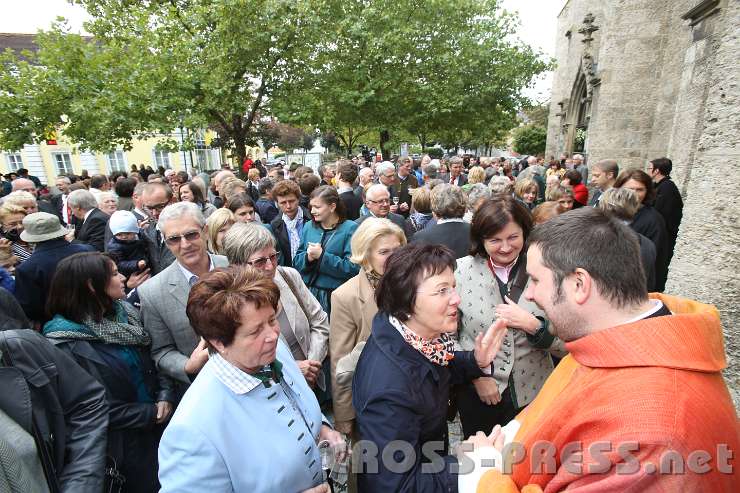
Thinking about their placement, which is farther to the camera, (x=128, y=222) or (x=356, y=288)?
(x=128, y=222)

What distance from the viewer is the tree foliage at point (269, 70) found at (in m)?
10.4

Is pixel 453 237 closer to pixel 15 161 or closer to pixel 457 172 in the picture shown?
pixel 457 172

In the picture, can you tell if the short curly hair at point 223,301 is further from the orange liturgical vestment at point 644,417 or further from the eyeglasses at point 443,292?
the orange liturgical vestment at point 644,417

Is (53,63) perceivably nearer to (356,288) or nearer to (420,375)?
(356,288)

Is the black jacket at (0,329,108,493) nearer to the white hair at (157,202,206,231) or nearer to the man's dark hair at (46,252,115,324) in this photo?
the man's dark hair at (46,252,115,324)

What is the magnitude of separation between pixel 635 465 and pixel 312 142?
179 feet

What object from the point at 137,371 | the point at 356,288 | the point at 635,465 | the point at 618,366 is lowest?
the point at 137,371

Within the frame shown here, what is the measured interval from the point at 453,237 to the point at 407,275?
1929 mm

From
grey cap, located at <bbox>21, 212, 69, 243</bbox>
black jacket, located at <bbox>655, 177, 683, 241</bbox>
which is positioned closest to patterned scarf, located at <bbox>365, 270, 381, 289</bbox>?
grey cap, located at <bbox>21, 212, 69, 243</bbox>

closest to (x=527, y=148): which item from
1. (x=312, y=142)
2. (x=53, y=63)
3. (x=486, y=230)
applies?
(x=312, y=142)

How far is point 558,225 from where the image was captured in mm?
1452

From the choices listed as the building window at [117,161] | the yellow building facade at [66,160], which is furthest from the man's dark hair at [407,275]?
the building window at [117,161]

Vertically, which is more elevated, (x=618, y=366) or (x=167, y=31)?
Result: (x=167, y=31)

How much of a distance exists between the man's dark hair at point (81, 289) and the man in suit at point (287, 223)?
8.27 feet
